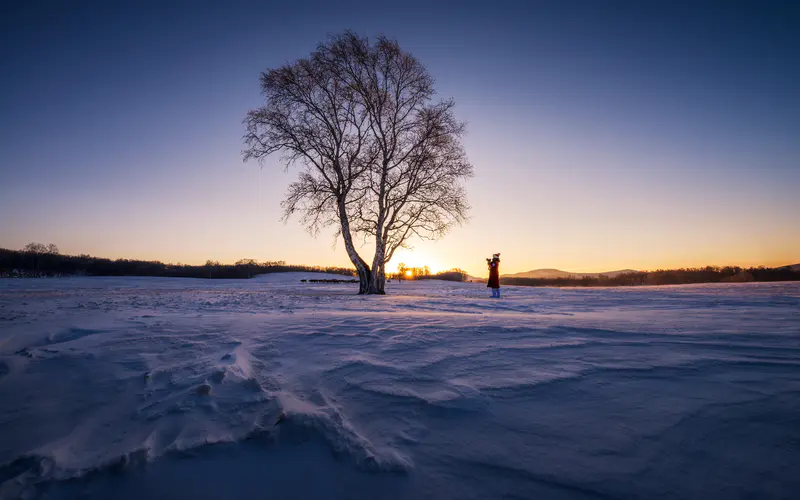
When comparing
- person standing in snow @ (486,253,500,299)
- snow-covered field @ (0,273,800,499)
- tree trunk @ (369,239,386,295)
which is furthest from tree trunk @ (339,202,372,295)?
snow-covered field @ (0,273,800,499)

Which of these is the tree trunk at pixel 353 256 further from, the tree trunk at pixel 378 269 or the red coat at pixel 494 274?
the red coat at pixel 494 274

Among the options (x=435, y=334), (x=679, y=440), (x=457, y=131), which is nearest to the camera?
(x=679, y=440)

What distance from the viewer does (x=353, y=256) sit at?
12.9 meters

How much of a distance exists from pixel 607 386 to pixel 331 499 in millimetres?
1519

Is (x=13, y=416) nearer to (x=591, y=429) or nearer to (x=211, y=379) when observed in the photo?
(x=211, y=379)

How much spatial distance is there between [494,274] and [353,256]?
5.36m

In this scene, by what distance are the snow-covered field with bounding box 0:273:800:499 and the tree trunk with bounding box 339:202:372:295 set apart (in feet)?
33.0

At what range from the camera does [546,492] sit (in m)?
1.05

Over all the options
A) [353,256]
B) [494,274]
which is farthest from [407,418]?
[353,256]

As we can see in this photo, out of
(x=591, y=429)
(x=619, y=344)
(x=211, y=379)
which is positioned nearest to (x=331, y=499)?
(x=591, y=429)

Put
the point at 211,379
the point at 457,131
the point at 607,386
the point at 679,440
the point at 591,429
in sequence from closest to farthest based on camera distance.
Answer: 1. the point at 679,440
2. the point at 591,429
3. the point at 607,386
4. the point at 211,379
5. the point at 457,131

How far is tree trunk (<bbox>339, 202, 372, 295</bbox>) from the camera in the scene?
1282 cm

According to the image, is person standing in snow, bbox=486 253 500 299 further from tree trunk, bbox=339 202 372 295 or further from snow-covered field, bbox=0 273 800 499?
snow-covered field, bbox=0 273 800 499

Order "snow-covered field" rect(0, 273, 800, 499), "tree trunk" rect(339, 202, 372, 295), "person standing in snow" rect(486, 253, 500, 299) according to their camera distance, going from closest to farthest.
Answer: "snow-covered field" rect(0, 273, 800, 499)
"person standing in snow" rect(486, 253, 500, 299)
"tree trunk" rect(339, 202, 372, 295)
